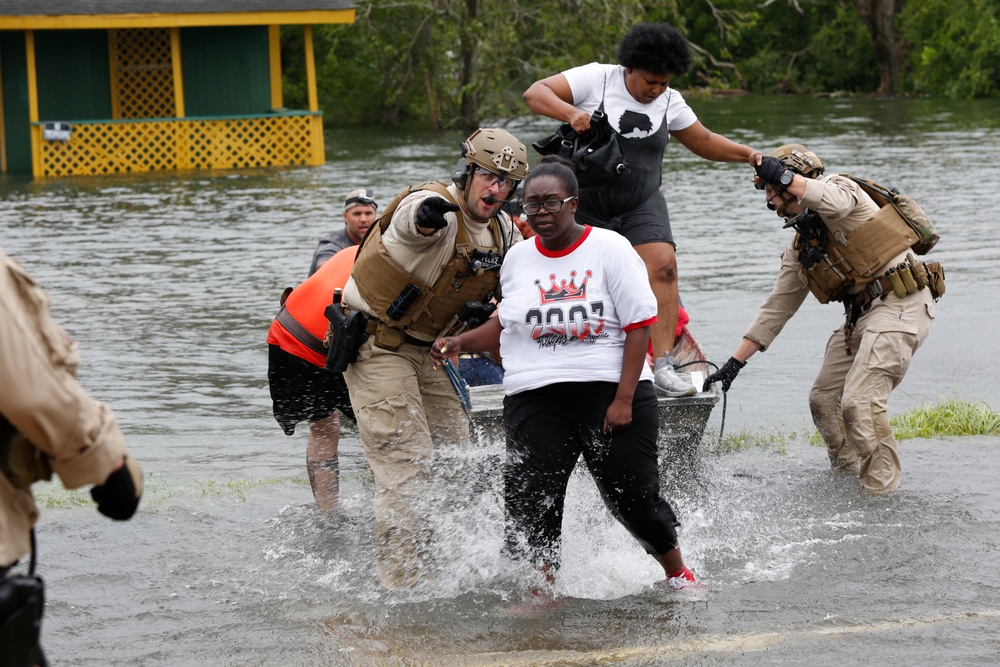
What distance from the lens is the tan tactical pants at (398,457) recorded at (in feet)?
19.0

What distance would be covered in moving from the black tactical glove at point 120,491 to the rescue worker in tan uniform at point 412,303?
7.43 feet

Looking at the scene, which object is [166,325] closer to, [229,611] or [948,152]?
[229,611]

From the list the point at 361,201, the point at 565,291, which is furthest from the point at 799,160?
the point at 361,201

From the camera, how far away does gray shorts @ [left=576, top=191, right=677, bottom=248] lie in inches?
283

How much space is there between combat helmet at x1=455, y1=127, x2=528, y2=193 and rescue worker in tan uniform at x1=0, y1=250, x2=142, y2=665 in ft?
8.13

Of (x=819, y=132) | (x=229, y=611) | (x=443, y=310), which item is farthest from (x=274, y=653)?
(x=819, y=132)

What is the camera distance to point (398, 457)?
19.2 ft

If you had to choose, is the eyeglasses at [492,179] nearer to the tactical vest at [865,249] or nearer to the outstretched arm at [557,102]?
the outstretched arm at [557,102]

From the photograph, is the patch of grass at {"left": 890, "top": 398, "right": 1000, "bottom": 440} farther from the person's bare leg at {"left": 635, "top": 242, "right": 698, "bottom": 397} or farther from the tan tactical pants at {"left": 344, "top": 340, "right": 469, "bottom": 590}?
the tan tactical pants at {"left": 344, "top": 340, "right": 469, "bottom": 590}

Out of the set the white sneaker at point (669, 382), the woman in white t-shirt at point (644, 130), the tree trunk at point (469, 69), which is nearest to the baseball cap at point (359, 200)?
the woman in white t-shirt at point (644, 130)

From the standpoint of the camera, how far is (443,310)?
19.4 ft

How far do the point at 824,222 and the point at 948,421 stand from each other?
6.63ft

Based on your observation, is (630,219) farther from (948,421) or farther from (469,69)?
(469,69)

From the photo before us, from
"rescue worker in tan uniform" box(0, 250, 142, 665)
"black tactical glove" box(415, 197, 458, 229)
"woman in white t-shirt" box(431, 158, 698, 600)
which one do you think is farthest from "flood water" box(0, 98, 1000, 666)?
"rescue worker in tan uniform" box(0, 250, 142, 665)
